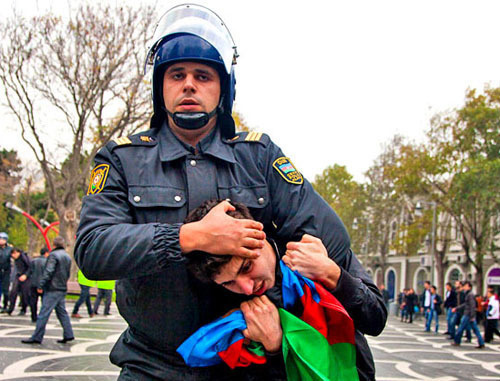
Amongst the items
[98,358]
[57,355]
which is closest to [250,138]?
[98,358]

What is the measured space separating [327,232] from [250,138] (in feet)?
1.47

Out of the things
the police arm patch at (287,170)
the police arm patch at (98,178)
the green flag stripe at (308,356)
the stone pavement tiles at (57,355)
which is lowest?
the stone pavement tiles at (57,355)

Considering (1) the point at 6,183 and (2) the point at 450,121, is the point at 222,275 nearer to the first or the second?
(2) the point at 450,121

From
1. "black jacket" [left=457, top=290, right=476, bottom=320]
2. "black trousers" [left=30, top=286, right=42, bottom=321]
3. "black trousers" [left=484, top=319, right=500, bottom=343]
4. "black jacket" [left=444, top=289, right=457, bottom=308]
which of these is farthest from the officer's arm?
"black jacket" [left=444, top=289, right=457, bottom=308]

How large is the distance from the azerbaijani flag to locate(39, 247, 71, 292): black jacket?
8742 mm

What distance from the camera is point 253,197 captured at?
1.87m

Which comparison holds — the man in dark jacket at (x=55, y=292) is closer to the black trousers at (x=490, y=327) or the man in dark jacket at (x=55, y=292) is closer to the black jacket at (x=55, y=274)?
the black jacket at (x=55, y=274)

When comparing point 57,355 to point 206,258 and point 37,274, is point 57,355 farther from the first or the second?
→ point 206,258

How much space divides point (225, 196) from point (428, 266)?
A: 43.9 meters

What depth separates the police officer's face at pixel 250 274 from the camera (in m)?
1.64

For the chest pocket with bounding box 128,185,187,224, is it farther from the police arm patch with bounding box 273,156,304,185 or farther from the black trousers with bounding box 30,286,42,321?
the black trousers with bounding box 30,286,42,321

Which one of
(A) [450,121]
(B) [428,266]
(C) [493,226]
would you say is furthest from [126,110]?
(B) [428,266]

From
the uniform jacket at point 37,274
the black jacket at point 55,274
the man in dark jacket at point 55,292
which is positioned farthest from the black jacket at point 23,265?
the black jacket at point 55,274

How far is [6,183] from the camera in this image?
36031 millimetres
